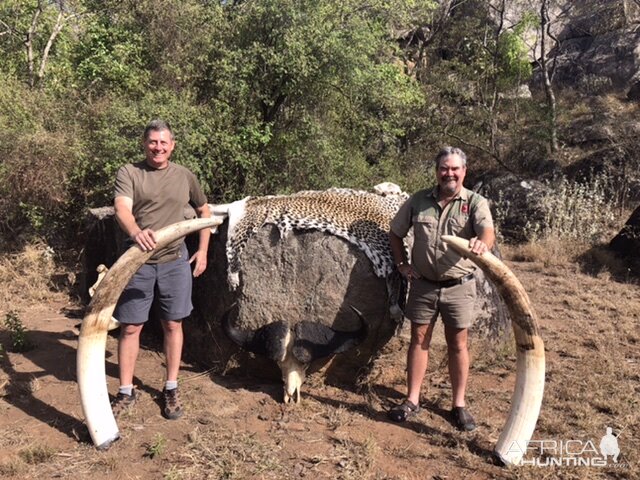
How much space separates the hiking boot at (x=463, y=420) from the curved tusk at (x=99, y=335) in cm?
259

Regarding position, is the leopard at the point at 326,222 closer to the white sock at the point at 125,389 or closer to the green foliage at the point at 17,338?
the white sock at the point at 125,389

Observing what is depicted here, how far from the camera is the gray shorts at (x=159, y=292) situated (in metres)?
4.10

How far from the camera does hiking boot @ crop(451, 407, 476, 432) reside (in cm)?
415

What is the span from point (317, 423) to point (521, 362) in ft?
5.48

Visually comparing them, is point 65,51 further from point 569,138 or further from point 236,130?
point 569,138

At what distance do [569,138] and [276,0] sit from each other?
473 inches

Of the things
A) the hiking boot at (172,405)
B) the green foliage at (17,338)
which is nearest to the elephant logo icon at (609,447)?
the hiking boot at (172,405)

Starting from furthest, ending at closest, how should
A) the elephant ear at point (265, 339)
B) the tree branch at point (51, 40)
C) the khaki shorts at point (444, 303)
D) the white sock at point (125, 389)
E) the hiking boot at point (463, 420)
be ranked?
the tree branch at point (51, 40) → the elephant ear at point (265, 339) → the white sock at point (125, 389) → the hiking boot at point (463, 420) → the khaki shorts at point (444, 303)

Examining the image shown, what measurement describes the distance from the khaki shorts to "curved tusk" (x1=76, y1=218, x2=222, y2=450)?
1.87 meters

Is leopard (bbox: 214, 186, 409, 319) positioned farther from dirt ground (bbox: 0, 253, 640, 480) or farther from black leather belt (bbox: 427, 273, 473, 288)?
dirt ground (bbox: 0, 253, 640, 480)

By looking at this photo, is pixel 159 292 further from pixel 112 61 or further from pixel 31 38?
pixel 31 38

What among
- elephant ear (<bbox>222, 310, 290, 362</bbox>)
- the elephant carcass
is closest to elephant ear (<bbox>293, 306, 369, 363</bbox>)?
the elephant carcass

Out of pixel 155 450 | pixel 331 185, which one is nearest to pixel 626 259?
pixel 331 185

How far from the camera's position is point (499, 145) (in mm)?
17578
